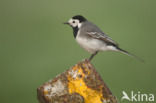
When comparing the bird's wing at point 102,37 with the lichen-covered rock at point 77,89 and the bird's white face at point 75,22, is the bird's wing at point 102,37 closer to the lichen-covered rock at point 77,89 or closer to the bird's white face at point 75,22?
the bird's white face at point 75,22

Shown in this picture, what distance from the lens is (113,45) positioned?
4242 millimetres

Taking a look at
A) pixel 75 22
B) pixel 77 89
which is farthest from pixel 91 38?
pixel 77 89

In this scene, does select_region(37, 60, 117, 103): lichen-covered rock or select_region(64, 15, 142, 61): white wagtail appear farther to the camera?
select_region(64, 15, 142, 61): white wagtail

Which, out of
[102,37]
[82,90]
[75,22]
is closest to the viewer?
[82,90]

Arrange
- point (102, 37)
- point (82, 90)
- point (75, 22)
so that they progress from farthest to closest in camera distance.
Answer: point (75, 22) → point (102, 37) → point (82, 90)

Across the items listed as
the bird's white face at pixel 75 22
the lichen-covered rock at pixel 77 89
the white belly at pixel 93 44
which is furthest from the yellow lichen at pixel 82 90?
the bird's white face at pixel 75 22

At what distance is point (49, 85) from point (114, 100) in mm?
582

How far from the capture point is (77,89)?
2387 millimetres

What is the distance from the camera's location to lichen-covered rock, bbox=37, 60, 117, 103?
2.34 metres

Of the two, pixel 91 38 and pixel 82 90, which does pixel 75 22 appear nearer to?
pixel 91 38

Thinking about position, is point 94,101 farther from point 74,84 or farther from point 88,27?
point 88,27

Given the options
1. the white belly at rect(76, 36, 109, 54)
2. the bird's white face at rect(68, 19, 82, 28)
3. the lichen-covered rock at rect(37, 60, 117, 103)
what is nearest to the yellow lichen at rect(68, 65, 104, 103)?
the lichen-covered rock at rect(37, 60, 117, 103)

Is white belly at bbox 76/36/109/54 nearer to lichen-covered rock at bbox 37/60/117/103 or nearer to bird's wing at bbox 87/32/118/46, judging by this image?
bird's wing at bbox 87/32/118/46

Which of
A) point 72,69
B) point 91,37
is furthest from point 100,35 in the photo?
point 72,69
